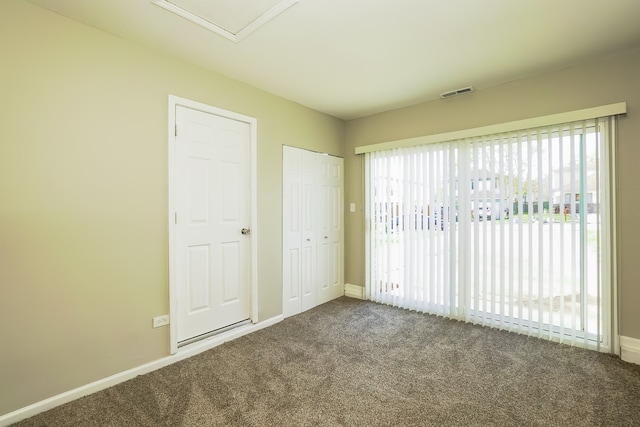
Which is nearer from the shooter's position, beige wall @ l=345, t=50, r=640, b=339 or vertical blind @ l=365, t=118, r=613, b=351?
beige wall @ l=345, t=50, r=640, b=339

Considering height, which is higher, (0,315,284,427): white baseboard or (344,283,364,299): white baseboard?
(344,283,364,299): white baseboard

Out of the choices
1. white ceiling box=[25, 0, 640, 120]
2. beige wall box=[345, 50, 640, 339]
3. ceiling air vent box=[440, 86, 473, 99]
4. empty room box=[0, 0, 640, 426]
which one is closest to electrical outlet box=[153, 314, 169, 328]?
empty room box=[0, 0, 640, 426]

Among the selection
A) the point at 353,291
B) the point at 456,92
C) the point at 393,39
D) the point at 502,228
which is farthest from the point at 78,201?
the point at 502,228

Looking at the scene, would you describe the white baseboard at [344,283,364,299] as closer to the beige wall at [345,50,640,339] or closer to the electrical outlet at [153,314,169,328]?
the beige wall at [345,50,640,339]

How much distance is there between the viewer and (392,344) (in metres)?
2.68

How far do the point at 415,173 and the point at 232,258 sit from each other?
2.33 m

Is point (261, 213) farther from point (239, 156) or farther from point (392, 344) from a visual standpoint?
point (392, 344)

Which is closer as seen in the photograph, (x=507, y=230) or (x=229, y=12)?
(x=229, y=12)

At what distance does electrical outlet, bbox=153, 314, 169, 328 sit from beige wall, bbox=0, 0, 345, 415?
0.05m

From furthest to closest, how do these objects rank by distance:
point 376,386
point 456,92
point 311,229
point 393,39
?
point 311,229 → point 456,92 → point 393,39 → point 376,386

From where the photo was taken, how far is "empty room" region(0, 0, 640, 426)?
1.81 m

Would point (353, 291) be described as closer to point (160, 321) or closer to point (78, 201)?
point (160, 321)

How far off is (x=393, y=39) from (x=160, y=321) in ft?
9.50

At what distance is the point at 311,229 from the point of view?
3.74m
